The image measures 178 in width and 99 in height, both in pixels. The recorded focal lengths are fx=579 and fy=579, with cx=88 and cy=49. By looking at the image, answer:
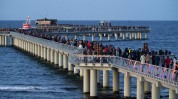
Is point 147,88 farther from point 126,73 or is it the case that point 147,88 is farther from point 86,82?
point 126,73

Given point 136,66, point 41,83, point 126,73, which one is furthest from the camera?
point 41,83

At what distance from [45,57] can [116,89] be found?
3437 centimetres

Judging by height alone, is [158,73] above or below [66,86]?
above

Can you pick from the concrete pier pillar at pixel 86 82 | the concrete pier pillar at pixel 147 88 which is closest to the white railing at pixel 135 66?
the concrete pier pillar at pixel 86 82

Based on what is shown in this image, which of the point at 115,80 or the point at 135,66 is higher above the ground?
the point at 135,66

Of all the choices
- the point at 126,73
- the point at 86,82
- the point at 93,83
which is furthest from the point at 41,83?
the point at 126,73

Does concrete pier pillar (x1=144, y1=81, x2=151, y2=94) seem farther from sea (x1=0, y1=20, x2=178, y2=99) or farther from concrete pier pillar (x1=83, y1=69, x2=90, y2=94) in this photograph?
concrete pier pillar (x1=83, y1=69, x2=90, y2=94)

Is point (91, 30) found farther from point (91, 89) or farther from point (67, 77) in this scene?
point (91, 89)

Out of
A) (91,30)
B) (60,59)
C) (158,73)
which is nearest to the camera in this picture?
(158,73)

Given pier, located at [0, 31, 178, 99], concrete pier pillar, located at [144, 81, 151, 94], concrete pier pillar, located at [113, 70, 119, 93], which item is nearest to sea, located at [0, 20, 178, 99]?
concrete pier pillar, located at [113, 70, 119, 93]

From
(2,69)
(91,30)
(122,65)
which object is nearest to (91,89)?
(122,65)

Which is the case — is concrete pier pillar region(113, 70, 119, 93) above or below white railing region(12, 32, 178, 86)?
below

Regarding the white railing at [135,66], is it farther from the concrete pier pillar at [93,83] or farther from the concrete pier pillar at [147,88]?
the concrete pier pillar at [147,88]

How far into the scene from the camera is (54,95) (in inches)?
1828
